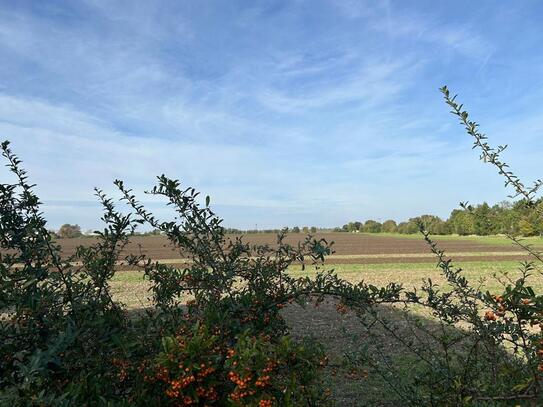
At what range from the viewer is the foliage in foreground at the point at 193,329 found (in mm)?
1702

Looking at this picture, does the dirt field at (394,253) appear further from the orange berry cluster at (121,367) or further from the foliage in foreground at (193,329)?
the orange berry cluster at (121,367)

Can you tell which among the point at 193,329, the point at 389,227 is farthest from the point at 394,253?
the point at 389,227

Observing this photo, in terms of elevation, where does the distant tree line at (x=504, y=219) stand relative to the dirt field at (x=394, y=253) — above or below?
above

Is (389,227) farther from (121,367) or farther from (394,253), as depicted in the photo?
(121,367)

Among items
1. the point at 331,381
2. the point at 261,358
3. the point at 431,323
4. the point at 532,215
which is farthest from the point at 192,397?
the point at 431,323

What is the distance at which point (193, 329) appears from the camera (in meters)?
1.88

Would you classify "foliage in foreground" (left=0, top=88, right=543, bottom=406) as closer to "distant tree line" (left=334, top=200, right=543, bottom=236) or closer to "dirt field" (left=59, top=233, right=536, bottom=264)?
"distant tree line" (left=334, top=200, right=543, bottom=236)

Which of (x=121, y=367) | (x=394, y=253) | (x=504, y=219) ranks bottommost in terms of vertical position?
(x=394, y=253)

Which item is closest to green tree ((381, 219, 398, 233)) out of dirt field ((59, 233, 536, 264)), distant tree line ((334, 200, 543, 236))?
dirt field ((59, 233, 536, 264))

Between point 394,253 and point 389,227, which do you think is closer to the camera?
point 394,253

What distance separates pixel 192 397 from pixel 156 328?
0.58 metres

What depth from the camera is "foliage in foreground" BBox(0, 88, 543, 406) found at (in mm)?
1702

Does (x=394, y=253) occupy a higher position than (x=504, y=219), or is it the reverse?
(x=504, y=219)

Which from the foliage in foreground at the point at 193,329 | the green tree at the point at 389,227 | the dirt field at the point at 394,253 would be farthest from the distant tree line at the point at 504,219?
the green tree at the point at 389,227
